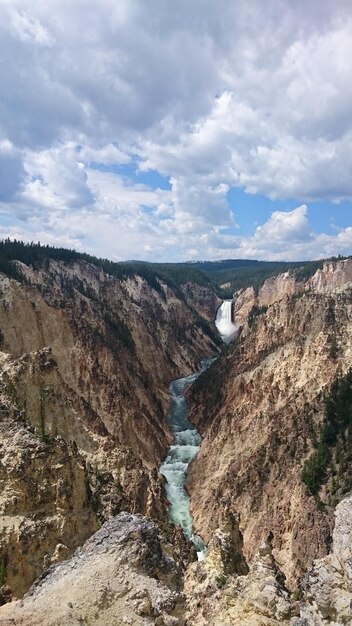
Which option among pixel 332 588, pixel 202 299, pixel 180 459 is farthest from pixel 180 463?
pixel 202 299

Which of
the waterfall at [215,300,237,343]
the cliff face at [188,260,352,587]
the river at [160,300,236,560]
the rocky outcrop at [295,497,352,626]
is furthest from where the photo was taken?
the waterfall at [215,300,237,343]

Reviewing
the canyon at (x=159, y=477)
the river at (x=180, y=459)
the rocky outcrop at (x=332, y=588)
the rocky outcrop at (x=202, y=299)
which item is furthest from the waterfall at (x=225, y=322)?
the rocky outcrop at (x=332, y=588)

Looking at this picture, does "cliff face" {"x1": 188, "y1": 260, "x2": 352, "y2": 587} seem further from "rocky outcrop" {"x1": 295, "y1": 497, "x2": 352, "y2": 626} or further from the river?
"rocky outcrop" {"x1": 295, "y1": 497, "x2": 352, "y2": 626}

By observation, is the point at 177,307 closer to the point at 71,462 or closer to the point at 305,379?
the point at 305,379

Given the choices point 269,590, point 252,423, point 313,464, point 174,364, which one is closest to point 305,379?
point 252,423

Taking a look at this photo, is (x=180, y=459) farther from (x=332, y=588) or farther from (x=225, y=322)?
(x=225, y=322)

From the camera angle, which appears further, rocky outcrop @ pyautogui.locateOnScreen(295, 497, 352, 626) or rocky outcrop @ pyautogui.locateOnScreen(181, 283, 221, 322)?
rocky outcrop @ pyautogui.locateOnScreen(181, 283, 221, 322)

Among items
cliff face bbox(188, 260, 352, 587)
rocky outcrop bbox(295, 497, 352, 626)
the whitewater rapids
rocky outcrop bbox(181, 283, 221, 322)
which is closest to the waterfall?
rocky outcrop bbox(181, 283, 221, 322)
